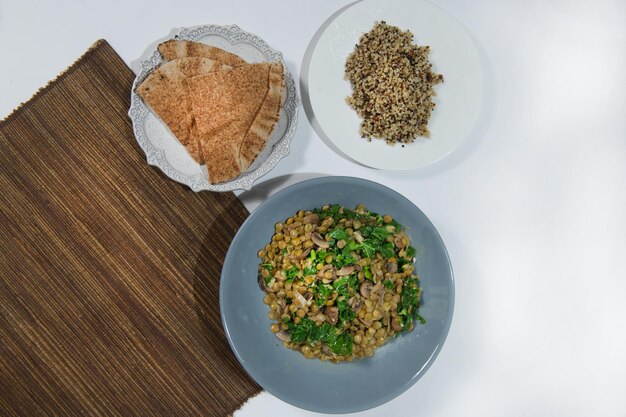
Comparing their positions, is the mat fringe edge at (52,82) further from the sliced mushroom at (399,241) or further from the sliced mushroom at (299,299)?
the sliced mushroom at (399,241)

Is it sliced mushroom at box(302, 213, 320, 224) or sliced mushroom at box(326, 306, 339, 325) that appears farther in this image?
sliced mushroom at box(302, 213, 320, 224)

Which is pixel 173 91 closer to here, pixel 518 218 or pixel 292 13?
pixel 292 13

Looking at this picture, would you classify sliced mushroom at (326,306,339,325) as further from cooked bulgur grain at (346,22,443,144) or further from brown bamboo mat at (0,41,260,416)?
cooked bulgur grain at (346,22,443,144)

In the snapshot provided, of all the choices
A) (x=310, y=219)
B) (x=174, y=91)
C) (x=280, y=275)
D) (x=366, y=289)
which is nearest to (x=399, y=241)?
(x=366, y=289)

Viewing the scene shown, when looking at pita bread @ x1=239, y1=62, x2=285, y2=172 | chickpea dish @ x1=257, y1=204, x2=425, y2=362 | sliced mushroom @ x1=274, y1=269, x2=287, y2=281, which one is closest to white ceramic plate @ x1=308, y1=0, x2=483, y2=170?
pita bread @ x1=239, y1=62, x2=285, y2=172

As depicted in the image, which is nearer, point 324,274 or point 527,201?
point 324,274

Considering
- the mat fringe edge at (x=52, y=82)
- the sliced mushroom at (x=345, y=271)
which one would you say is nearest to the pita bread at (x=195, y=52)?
the mat fringe edge at (x=52, y=82)

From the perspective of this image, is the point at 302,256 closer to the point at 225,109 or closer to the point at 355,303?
the point at 355,303
